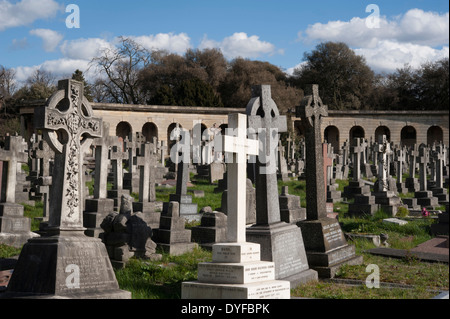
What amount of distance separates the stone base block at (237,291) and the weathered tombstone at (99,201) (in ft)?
20.1

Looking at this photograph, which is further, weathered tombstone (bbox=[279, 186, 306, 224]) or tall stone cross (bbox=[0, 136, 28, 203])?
weathered tombstone (bbox=[279, 186, 306, 224])

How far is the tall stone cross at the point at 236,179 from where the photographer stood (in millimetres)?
6141

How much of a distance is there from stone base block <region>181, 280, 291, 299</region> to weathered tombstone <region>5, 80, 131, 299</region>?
0.98 meters

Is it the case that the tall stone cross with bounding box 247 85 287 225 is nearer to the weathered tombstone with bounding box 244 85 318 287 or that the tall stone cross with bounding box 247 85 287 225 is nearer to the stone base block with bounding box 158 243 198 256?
the weathered tombstone with bounding box 244 85 318 287

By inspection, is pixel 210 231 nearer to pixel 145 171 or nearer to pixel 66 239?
pixel 145 171

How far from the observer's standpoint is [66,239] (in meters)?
6.40

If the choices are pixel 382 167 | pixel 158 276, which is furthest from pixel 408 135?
pixel 158 276

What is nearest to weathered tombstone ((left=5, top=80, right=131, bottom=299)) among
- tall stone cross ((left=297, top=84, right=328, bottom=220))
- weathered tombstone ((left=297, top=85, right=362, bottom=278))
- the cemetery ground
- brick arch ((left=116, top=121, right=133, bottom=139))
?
the cemetery ground

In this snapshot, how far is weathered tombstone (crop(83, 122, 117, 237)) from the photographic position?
1218cm

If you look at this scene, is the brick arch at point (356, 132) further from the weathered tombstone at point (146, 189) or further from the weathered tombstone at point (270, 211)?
the weathered tombstone at point (270, 211)

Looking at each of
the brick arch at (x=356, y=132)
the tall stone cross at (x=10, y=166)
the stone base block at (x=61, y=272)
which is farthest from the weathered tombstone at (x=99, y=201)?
the brick arch at (x=356, y=132)

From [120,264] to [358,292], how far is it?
3.86 metres

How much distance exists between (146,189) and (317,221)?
21.4 ft

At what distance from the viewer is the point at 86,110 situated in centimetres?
733
